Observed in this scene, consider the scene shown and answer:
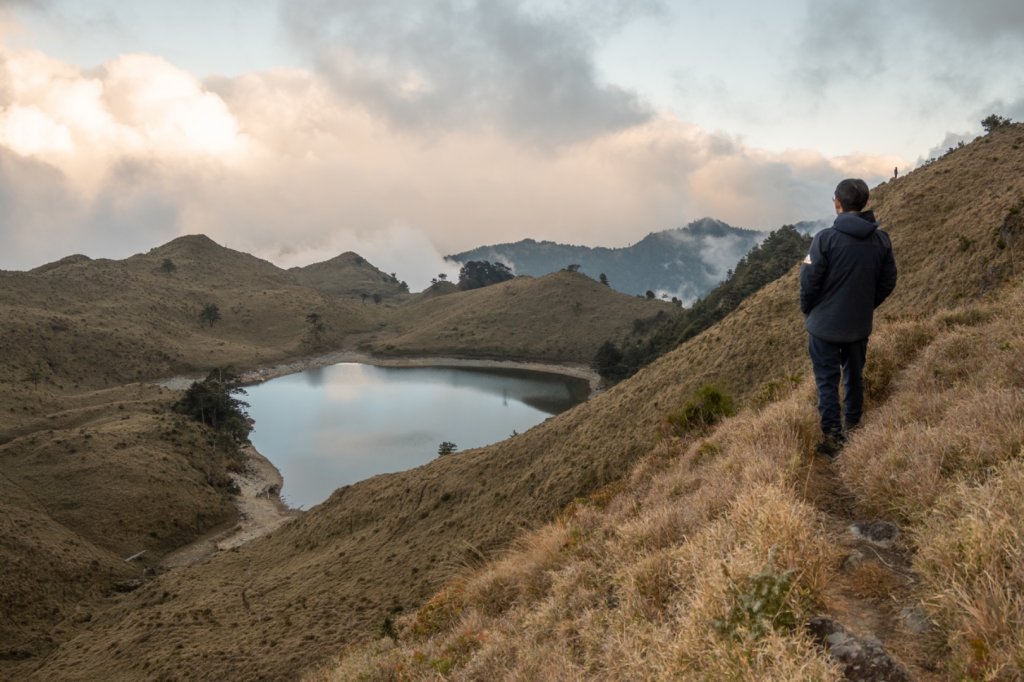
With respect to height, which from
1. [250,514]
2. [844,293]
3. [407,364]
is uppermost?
[844,293]

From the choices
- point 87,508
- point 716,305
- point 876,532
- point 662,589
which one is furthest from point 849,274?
point 716,305

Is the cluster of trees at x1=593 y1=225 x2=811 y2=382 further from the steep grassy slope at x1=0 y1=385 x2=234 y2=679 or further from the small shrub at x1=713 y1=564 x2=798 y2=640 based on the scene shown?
the small shrub at x1=713 y1=564 x2=798 y2=640

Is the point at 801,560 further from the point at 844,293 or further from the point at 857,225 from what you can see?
the point at 857,225

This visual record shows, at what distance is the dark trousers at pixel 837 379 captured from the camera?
6414 mm

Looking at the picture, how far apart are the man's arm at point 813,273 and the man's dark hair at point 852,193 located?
1.41ft

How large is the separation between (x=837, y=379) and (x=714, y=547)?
126 inches

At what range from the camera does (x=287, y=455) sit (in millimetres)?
58562

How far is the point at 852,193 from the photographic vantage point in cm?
621

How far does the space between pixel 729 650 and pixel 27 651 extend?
29.3 m

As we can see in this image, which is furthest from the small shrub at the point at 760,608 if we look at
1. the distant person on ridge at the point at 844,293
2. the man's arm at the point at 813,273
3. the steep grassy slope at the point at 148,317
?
the steep grassy slope at the point at 148,317

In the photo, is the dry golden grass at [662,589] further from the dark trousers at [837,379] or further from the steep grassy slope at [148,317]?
the steep grassy slope at [148,317]

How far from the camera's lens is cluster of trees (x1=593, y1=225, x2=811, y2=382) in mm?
65562

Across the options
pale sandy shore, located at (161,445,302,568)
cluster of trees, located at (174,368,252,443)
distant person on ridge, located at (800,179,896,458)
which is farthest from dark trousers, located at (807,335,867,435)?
cluster of trees, located at (174,368,252,443)

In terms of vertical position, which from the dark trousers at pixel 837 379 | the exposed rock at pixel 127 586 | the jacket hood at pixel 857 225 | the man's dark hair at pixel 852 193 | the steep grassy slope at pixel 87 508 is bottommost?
the exposed rock at pixel 127 586
